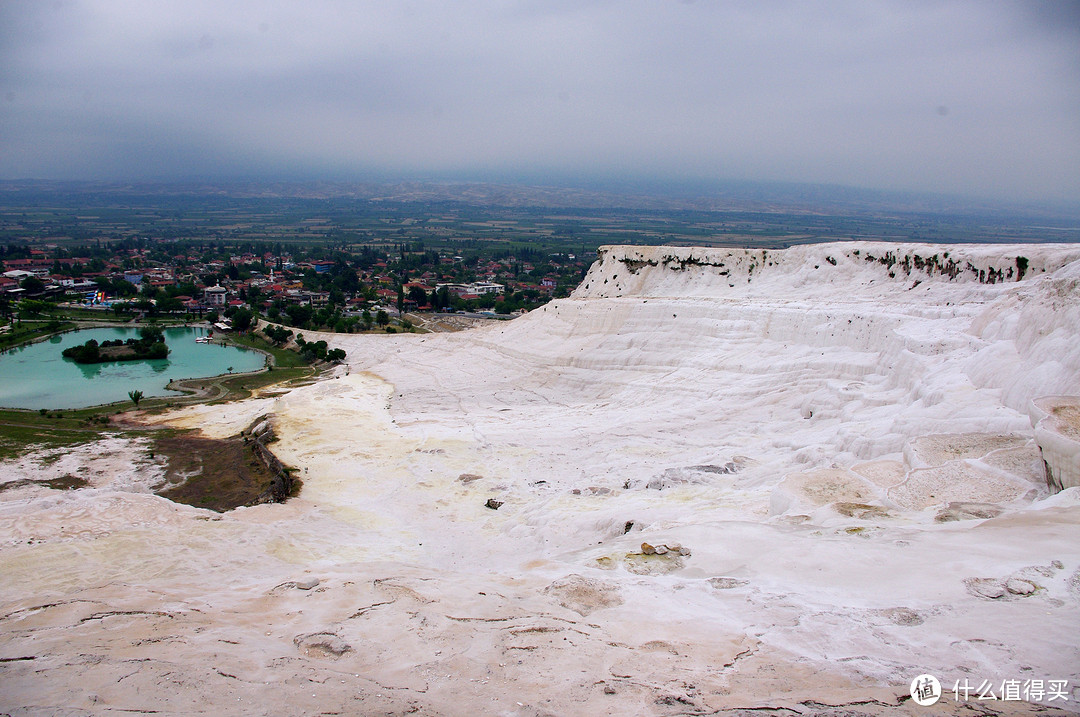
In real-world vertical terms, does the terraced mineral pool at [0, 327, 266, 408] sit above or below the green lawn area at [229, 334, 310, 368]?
below

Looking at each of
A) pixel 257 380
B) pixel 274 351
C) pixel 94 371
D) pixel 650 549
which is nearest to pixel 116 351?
pixel 94 371

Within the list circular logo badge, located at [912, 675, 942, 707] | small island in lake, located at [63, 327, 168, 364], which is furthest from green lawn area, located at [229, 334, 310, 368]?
circular logo badge, located at [912, 675, 942, 707]

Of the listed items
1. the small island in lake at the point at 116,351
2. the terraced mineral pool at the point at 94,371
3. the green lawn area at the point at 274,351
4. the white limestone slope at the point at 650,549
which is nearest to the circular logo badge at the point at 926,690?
the white limestone slope at the point at 650,549

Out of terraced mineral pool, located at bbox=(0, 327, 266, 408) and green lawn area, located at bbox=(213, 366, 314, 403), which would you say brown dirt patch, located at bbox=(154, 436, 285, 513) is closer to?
green lawn area, located at bbox=(213, 366, 314, 403)

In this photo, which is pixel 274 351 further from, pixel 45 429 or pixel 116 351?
pixel 45 429

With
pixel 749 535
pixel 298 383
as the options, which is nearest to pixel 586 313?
pixel 298 383

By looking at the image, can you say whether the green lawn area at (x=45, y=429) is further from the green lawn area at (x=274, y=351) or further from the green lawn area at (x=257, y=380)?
the green lawn area at (x=274, y=351)

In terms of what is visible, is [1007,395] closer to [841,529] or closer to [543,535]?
[841,529]
